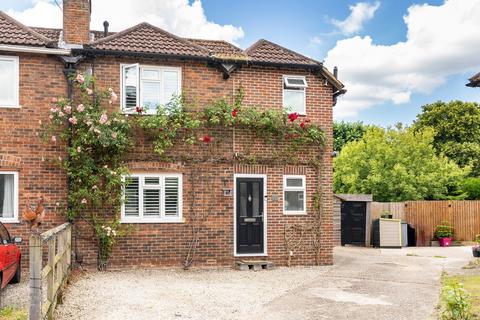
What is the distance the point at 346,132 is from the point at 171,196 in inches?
1264

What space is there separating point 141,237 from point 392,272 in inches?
247

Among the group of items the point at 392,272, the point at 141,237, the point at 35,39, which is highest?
the point at 35,39

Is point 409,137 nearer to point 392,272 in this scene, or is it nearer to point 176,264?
point 392,272

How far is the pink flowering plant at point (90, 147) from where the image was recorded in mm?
13492

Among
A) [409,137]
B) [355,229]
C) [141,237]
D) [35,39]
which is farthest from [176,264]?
[409,137]

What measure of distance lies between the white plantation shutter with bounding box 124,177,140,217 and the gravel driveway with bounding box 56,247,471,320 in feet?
4.81

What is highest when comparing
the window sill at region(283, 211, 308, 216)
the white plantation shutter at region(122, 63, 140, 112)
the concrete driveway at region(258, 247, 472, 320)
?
the white plantation shutter at region(122, 63, 140, 112)

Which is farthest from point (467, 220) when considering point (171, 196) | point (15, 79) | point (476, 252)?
point (15, 79)

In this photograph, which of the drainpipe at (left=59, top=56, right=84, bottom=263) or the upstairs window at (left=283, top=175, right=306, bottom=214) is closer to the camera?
the drainpipe at (left=59, top=56, right=84, bottom=263)

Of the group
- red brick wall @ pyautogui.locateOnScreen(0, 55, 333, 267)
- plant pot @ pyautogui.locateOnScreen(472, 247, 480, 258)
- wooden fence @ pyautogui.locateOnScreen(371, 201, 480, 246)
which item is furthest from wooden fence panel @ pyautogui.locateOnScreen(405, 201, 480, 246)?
red brick wall @ pyautogui.locateOnScreen(0, 55, 333, 267)

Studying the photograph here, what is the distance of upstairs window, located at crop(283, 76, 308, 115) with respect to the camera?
1554cm

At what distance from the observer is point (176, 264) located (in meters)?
14.4

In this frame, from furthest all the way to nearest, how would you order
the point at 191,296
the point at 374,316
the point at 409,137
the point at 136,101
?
the point at 409,137, the point at 136,101, the point at 191,296, the point at 374,316

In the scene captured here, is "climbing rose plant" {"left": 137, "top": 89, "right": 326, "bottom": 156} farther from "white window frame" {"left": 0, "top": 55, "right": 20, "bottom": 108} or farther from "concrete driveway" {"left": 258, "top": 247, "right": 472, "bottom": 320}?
"concrete driveway" {"left": 258, "top": 247, "right": 472, "bottom": 320}
